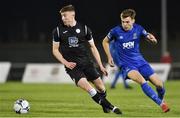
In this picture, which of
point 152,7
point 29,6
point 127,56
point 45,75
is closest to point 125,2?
point 152,7

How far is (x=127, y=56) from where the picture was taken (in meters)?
14.0

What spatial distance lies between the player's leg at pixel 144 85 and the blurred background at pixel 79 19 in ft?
87.4

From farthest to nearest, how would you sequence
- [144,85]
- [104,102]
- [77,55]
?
[144,85] → [77,55] → [104,102]

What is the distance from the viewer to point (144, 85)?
13648mm

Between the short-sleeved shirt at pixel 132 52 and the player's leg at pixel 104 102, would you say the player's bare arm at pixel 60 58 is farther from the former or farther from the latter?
the short-sleeved shirt at pixel 132 52

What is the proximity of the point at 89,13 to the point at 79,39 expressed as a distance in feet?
95.2

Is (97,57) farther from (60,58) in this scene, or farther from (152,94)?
(152,94)

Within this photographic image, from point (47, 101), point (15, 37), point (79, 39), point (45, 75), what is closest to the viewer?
point (79, 39)

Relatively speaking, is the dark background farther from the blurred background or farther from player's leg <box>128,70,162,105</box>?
player's leg <box>128,70,162,105</box>

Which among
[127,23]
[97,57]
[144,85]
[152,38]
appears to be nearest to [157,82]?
[144,85]

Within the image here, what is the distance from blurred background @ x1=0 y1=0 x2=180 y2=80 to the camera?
1614 inches

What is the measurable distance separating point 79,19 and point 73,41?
2872cm

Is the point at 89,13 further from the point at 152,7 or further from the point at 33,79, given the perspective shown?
the point at 33,79

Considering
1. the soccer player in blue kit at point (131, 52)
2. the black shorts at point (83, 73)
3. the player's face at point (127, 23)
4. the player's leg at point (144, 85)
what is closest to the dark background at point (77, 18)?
the soccer player in blue kit at point (131, 52)
